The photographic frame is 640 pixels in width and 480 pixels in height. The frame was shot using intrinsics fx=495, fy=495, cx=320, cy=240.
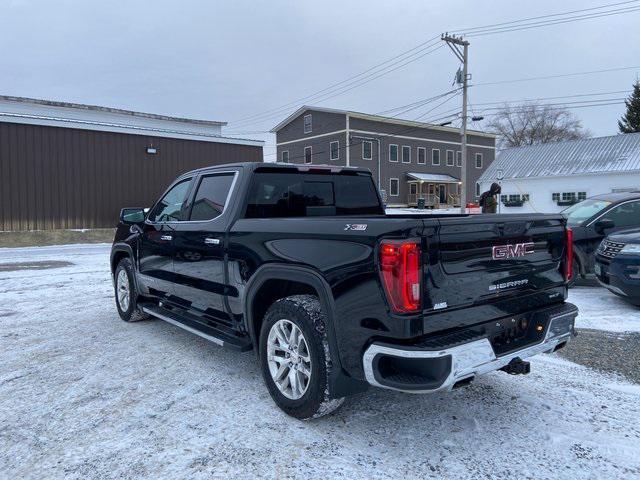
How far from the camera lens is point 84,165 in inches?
753

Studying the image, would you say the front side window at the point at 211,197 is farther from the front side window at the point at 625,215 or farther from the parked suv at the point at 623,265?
the front side window at the point at 625,215

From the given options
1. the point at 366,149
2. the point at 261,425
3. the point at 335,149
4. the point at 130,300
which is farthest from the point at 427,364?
the point at 366,149

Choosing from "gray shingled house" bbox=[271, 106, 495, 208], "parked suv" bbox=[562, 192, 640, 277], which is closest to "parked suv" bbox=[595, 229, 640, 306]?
"parked suv" bbox=[562, 192, 640, 277]

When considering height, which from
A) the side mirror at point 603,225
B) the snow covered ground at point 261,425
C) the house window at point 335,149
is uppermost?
the house window at point 335,149

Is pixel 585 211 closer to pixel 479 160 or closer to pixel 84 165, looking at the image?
pixel 84 165

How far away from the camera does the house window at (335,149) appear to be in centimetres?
4034

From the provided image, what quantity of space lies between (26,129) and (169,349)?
53.0 ft

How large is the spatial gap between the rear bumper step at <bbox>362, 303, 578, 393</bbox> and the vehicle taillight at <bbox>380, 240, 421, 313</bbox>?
0.24 m

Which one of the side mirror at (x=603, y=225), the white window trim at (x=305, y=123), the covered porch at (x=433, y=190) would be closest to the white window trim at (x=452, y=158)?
the covered porch at (x=433, y=190)

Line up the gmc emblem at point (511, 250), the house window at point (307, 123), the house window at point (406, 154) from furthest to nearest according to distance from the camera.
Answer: the house window at point (406, 154) → the house window at point (307, 123) → the gmc emblem at point (511, 250)

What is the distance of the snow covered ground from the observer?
288cm

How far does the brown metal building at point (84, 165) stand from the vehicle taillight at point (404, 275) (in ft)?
61.4

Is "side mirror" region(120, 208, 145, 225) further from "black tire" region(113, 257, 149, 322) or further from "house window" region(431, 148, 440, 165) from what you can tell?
"house window" region(431, 148, 440, 165)

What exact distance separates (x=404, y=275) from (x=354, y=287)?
14.1 inches
